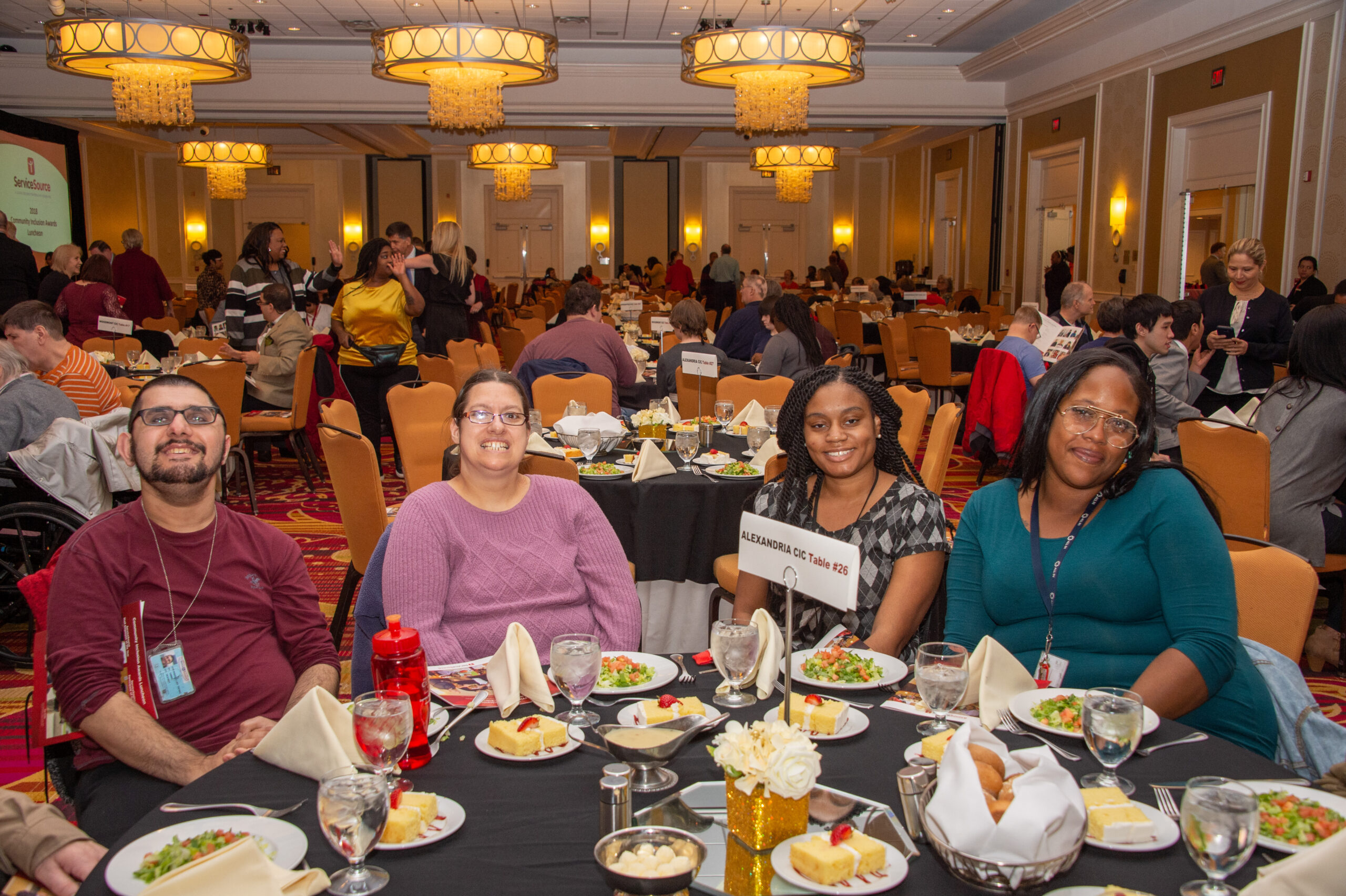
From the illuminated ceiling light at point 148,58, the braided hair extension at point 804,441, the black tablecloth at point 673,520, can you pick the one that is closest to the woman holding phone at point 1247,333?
the black tablecloth at point 673,520

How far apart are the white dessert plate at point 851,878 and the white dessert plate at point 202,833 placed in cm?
59

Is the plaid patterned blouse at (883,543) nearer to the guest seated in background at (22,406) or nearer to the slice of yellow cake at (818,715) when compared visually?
the slice of yellow cake at (818,715)

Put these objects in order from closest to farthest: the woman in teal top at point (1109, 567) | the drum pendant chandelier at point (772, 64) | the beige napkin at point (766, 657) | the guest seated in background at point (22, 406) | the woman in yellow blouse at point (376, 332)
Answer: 1. the beige napkin at point (766, 657)
2. the woman in teal top at point (1109, 567)
3. the guest seated in background at point (22, 406)
4. the woman in yellow blouse at point (376, 332)
5. the drum pendant chandelier at point (772, 64)

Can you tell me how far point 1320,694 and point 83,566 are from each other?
4.03 metres

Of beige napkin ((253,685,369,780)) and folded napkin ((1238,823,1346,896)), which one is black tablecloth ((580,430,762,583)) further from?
folded napkin ((1238,823,1346,896))

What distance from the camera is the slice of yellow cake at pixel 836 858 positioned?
119cm

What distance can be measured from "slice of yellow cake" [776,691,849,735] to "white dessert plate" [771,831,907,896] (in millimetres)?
331

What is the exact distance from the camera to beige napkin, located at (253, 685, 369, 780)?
146cm

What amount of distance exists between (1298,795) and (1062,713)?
0.35m

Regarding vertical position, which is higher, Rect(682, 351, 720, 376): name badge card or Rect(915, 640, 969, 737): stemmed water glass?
Rect(682, 351, 720, 376): name badge card

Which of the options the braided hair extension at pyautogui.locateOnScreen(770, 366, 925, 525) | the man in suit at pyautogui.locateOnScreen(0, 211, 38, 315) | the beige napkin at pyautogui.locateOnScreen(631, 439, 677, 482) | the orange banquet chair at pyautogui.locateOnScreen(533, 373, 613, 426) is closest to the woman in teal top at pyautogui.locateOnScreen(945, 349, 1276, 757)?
the braided hair extension at pyautogui.locateOnScreen(770, 366, 925, 525)

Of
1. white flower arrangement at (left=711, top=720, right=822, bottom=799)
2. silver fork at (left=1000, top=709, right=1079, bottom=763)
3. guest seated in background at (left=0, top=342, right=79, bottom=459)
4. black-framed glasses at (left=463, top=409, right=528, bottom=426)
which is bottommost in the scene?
silver fork at (left=1000, top=709, right=1079, bottom=763)

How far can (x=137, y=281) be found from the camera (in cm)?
1118

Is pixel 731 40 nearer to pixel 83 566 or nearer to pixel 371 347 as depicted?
pixel 371 347
